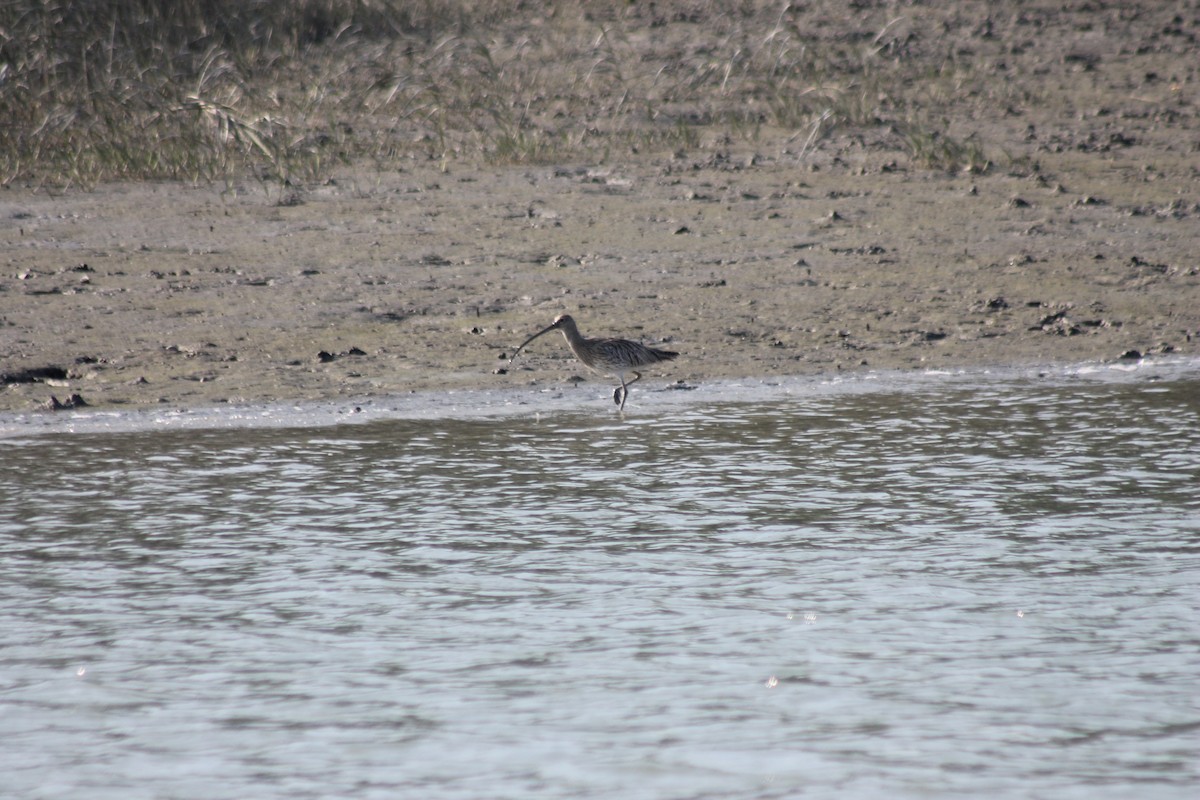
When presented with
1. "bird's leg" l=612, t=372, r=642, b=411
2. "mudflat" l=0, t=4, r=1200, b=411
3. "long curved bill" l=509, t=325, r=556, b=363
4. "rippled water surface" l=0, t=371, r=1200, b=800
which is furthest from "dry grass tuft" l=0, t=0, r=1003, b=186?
"rippled water surface" l=0, t=371, r=1200, b=800

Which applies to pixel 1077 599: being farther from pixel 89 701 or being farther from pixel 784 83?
pixel 784 83

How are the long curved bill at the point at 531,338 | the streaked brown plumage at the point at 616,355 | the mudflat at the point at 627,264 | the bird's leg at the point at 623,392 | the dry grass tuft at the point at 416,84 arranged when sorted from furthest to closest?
1. the dry grass tuft at the point at 416,84
2. the mudflat at the point at 627,264
3. the long curved bill at the point at 531,338
4. the bird's leg at the point at 623,392
5. the streaked brown plumage at the point at 616,355

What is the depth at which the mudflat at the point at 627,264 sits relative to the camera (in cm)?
1026

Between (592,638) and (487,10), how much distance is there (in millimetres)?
14903

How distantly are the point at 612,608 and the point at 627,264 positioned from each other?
609 cm

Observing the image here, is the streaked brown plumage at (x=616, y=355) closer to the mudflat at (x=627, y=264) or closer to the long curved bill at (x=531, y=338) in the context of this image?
the long curved bill at (x=531, y=338)

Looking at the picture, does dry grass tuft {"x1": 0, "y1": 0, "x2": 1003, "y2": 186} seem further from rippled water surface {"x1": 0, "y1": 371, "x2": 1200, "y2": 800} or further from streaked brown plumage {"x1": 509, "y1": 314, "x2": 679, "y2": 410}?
rippled water surface {"x1": 0, "y1": 371, "x2": 1200, "y2": 800}

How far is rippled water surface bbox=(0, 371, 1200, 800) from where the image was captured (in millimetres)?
4684

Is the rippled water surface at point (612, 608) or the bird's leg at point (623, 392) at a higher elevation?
the bird's leg at point (623, 392)

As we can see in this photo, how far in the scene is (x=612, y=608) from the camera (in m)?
6.02

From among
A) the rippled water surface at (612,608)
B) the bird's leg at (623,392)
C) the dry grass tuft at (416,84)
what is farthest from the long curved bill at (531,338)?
the dry grass tuft at (416,84)

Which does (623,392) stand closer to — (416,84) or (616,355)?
(616,355)

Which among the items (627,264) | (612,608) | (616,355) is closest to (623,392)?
(616,355)

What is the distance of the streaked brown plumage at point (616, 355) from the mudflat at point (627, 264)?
1.51 feet
